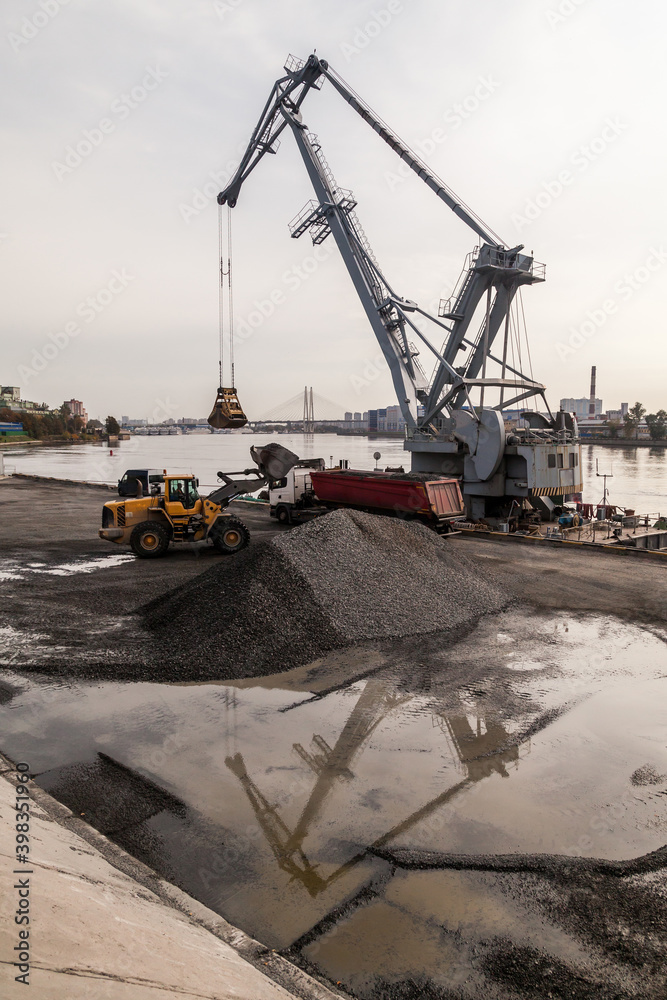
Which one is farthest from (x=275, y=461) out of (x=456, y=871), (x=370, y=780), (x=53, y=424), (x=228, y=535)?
(x=53, y=424)

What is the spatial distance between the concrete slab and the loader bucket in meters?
17.4

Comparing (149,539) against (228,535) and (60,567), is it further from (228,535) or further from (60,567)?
(60,567)

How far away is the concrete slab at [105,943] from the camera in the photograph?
2.41 meters

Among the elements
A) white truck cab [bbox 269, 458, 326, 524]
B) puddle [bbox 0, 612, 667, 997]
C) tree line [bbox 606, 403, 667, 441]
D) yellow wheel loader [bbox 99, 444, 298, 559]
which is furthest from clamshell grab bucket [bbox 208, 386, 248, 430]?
tree line [bbox 606, 403, 667, 441]

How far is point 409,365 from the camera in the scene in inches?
893

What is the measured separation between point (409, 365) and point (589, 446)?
7689 cm

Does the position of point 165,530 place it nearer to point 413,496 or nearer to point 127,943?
point 413,496

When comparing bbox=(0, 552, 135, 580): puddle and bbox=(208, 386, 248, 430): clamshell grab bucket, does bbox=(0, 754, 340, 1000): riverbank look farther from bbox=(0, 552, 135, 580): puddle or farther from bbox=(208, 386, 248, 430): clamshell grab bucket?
bbox=(208, 386, 248, 430): clamshell grab bucket

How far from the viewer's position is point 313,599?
956 cm

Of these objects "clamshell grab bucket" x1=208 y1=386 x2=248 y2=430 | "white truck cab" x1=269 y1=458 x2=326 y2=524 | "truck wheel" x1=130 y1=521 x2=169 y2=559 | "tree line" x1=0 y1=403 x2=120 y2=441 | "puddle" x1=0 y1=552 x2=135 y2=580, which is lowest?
"puddle" x1=0 y1=552 x2=135 y2=580

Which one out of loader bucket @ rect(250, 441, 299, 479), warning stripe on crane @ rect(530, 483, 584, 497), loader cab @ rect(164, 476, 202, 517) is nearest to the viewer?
loader cab @ rect(164, 476, 202, 517)

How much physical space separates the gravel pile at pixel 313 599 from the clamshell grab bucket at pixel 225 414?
28.1 ft

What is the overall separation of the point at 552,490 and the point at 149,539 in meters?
11.7

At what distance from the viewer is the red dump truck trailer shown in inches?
659
